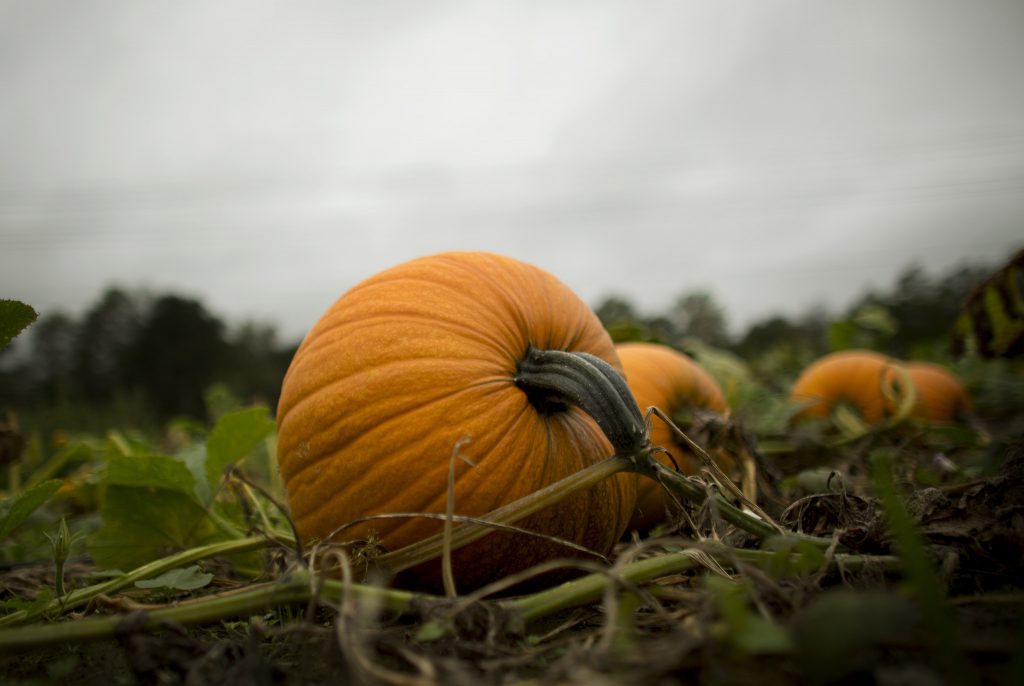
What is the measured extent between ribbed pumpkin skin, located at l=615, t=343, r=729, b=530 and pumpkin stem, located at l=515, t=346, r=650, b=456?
24.6 inches

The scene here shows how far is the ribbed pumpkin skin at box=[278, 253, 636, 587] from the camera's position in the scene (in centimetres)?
126

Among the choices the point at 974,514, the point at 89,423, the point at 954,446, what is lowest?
the point at 89,423

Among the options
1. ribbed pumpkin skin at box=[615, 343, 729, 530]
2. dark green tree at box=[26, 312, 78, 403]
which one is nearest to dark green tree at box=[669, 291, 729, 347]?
ribbed pumpkin skin at box=[615, 343, 729, 530]

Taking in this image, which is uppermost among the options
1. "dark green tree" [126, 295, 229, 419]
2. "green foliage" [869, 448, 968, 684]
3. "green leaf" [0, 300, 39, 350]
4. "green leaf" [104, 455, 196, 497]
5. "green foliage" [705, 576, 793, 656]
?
"green leaf" [0, 300, 39, 350]

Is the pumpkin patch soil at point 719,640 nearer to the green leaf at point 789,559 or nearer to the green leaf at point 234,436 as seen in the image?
the green leaf at point 789,559

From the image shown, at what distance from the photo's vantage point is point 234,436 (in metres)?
1.80

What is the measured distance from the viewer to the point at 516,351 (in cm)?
142

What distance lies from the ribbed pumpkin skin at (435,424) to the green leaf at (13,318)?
1.73ft

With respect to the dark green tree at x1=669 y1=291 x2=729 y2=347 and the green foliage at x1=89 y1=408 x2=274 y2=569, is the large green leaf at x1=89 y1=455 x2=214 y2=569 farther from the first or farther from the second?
the dark green tree at x1=669 y1=291 x2=729 y2=347

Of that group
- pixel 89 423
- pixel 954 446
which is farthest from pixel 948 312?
pixel 89 423

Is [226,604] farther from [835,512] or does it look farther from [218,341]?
[218,341]

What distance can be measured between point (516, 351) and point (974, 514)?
36.1 inches

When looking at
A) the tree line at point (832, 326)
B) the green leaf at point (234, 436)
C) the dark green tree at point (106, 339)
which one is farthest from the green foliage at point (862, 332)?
the dark green tree at point (106, 339)

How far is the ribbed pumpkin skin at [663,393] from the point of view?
1.88 meters
